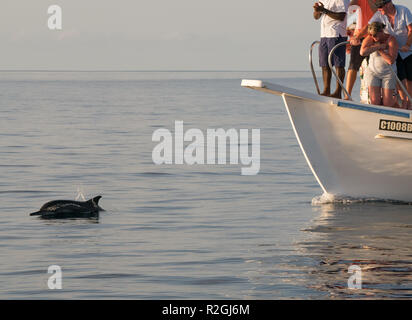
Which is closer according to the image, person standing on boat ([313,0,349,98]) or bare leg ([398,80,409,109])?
person standing on boat ([313,0,349,98])

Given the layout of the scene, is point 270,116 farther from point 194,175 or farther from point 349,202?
point 349,202

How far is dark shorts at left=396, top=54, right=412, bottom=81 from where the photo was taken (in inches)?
709

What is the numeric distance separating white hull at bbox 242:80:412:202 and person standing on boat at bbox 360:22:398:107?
33 centimetres

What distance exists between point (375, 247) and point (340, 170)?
4.21 meters

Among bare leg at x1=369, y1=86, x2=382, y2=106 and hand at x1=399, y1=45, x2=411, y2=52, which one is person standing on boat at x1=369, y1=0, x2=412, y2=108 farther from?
bare leg at x1=369, y1=86, x2=382, y2=106

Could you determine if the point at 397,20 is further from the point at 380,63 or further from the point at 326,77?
the point at 326,77

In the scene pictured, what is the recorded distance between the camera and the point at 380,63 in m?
17.8

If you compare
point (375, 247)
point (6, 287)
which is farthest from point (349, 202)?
point (6, 287)

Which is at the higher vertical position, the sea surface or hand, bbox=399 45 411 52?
hand, bbox=399 45 411 52

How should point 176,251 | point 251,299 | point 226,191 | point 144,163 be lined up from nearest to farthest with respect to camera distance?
point 251,299
point 176,251
point 226,191
point 144,163

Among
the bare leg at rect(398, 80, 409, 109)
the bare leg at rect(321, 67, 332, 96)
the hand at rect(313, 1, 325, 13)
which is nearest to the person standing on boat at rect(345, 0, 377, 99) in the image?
the bare leg at rect(321, 67, 332, 96)

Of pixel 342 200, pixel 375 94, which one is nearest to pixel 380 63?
pixel 375 94

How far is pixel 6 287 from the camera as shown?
12594mm
